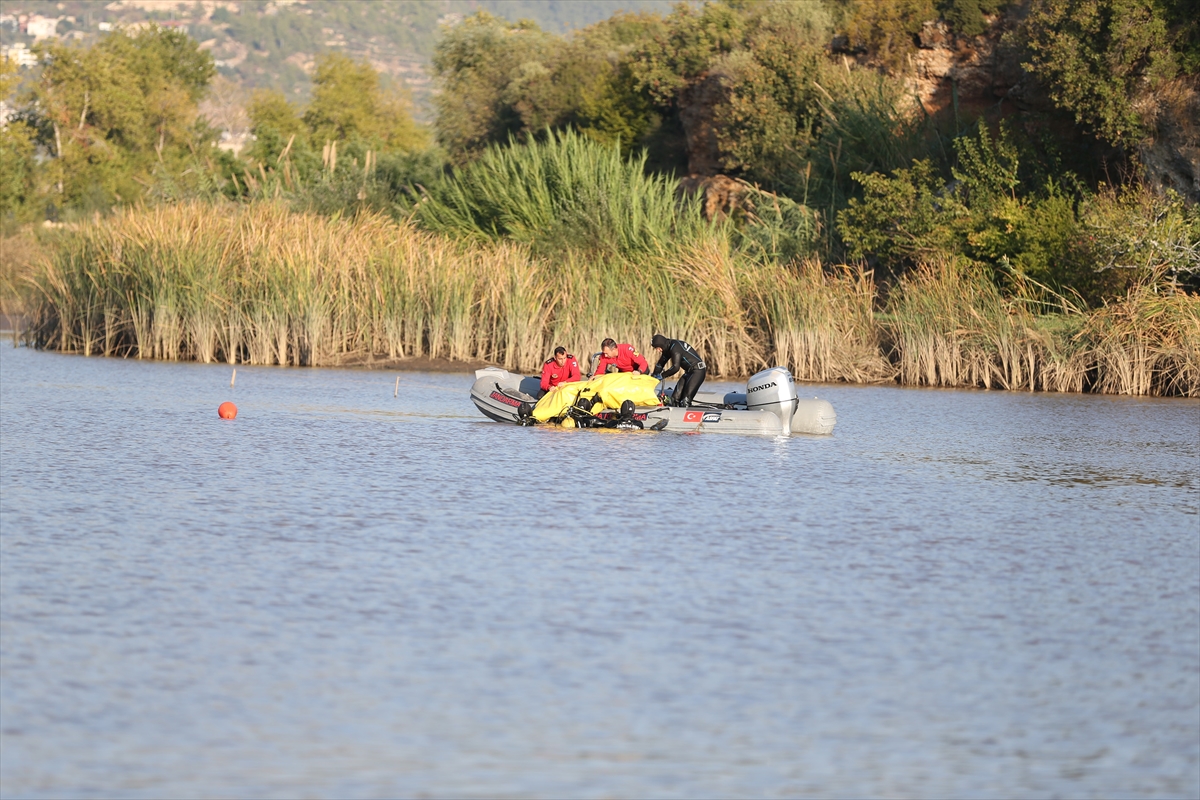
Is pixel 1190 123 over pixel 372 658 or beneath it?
over

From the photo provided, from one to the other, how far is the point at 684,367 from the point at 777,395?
54.2 inches

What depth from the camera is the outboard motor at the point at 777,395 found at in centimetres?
1884

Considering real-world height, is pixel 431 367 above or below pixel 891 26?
below

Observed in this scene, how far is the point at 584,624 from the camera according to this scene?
8547mm

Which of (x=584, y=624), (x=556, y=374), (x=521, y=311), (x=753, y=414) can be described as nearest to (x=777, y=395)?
(x=753, y=414)

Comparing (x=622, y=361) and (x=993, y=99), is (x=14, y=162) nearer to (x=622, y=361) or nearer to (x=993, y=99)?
(x=993, y=99)

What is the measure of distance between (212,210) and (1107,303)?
56.1ft

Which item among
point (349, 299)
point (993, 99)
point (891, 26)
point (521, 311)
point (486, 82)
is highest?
point (486, 82)

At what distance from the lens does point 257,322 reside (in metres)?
27.8

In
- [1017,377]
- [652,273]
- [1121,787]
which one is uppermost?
[652,273]

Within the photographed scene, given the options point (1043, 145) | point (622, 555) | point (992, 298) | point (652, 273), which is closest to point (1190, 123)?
point (1043, 145)

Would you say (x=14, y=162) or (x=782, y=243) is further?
(x=14, y=162)

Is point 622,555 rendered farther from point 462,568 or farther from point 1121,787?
point 1121,787

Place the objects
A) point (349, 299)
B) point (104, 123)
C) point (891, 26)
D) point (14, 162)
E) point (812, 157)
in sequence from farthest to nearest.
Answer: point (104, 123) < point (14, 162) < point (891, 26) < point (812, 157) < point (349, 299)
